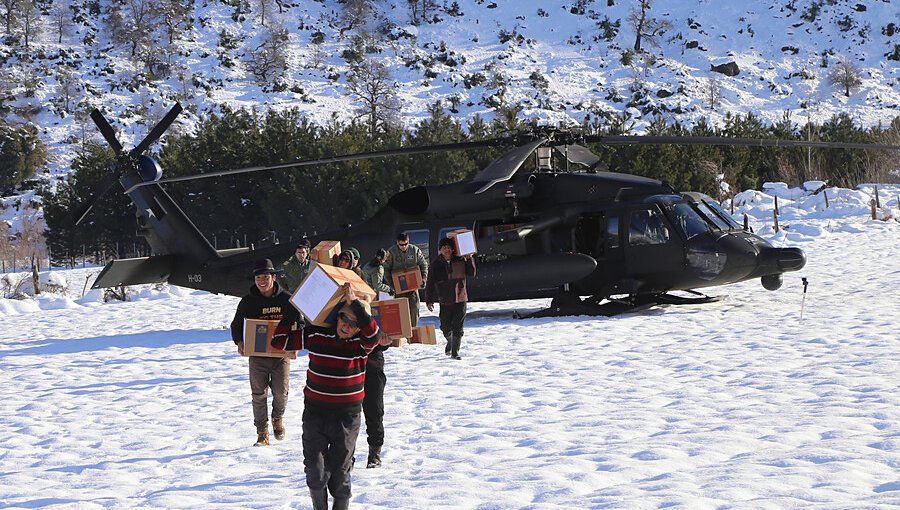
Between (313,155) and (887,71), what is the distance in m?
53.2

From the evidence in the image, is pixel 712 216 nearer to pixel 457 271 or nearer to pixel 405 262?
pixel 457 271

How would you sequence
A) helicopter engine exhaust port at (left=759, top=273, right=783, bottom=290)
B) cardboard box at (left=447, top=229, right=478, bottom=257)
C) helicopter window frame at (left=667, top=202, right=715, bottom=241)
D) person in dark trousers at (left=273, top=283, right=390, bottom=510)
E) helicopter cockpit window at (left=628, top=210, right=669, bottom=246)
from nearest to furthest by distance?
person in dark trousers at (left=273, top=283, right=390, bottom=510) < cardboard box at (left=447, top=229, right=478, bottom=257) < helicopter window frame at (left=667, top=202, right=715, bottom=241) < helicopter cockpit window at (left=628, top=210, right=669, bottom=246) < helicopter engine exhaust port at (left=759, top=273, right=783, bottom=290)

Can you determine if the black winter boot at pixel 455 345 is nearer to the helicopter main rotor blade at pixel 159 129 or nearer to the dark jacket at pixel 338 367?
the helicopter main rotor blade at pixel 159 129

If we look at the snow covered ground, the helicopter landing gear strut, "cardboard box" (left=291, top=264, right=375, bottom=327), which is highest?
"cardboard box" (left=291, top=264, right=375, bottom=327)

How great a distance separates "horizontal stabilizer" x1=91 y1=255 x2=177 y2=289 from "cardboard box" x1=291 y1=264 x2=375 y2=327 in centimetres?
939

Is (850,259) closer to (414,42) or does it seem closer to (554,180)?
(554,180)

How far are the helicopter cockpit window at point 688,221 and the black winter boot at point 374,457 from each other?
798 cm

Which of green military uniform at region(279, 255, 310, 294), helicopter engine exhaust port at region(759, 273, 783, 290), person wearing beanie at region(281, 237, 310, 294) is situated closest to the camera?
person wearing beanie at region(281, 237, 310, 294)

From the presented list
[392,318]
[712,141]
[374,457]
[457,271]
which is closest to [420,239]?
[457,271]

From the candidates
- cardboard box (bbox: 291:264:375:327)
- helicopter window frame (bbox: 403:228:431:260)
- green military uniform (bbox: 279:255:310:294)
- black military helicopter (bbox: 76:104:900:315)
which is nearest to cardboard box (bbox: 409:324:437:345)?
cardboard box (bbox: 291:264:375:327)

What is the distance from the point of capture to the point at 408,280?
1123cm

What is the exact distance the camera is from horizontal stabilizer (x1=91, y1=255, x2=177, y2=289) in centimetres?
1401

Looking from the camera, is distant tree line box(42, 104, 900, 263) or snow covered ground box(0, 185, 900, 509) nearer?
snow covered ground box(0, 185, 900, 509)

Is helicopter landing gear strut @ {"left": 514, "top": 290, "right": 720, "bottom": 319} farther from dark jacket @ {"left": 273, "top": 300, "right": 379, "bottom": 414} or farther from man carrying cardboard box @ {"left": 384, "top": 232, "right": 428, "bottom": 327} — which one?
dark jacket @ {"left": 273, "top": 300, "right": 379, "bottom": 414}
